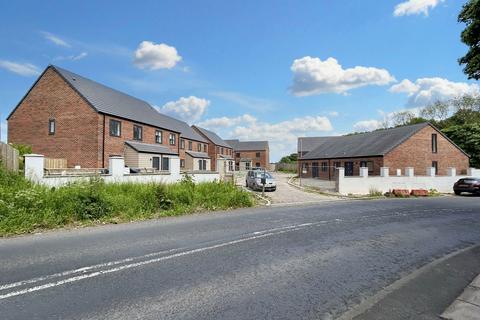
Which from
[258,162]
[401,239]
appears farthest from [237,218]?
[258,162]

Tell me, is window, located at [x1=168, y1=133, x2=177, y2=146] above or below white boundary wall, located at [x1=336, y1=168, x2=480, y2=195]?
above

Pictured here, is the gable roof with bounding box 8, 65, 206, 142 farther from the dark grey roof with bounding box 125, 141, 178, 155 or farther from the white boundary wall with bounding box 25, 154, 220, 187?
the white boundary wall with bounding box 25, 154, 220, 187

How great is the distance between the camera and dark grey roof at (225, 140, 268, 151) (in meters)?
98.2

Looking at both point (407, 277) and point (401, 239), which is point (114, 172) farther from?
point (407, 277)

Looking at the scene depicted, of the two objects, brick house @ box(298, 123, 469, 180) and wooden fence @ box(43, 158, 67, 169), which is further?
brick house @ box(298, 123, 469, 180)

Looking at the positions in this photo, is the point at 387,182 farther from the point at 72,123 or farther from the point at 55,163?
the point at 72,123

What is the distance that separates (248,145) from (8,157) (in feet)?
288

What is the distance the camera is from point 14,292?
4.48m

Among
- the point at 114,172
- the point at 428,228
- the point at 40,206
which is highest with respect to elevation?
the point at 114,172

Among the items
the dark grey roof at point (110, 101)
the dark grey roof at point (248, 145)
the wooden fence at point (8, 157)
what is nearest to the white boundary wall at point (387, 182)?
the wooden fence at point (8, 157)

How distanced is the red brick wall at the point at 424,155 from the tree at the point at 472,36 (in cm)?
2821

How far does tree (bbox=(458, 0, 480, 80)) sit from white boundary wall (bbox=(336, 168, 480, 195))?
18.0 metres

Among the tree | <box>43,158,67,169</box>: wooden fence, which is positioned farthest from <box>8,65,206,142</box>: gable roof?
the tree

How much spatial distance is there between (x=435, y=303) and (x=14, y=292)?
5835mm
